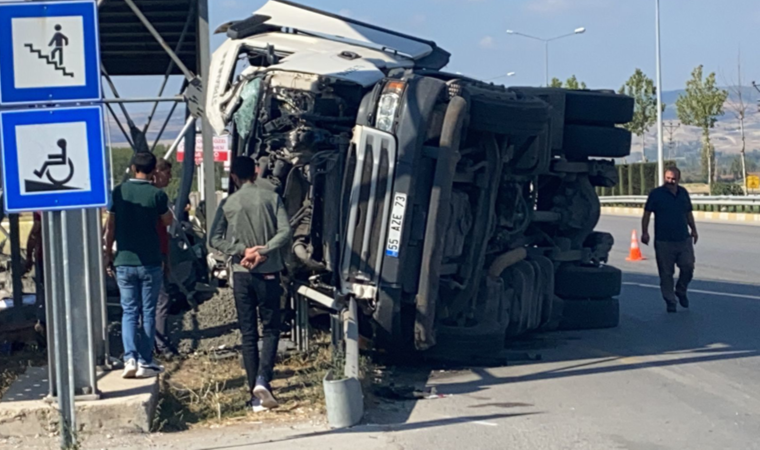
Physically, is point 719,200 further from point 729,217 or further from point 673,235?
point 673,235

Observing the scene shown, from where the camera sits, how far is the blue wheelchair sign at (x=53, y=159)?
5551mm

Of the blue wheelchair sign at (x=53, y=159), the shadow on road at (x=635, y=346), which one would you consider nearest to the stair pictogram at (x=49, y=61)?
the blue wheelchair sign at (x=53, y=159)

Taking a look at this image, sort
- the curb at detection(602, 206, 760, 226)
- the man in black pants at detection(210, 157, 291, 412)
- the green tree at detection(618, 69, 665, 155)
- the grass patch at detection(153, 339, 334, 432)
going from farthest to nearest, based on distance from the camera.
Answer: the green tree at detection(618, 69, 665, 155) < the curb at detection(602, 206, 760, 226) < the man in black pants at detection(210, 157, 291, 412) < the grass patch at detection(153, 339, 334, 432)

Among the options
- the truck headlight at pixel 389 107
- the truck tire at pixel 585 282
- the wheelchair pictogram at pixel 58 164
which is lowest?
the truck tire at pixel 585 282

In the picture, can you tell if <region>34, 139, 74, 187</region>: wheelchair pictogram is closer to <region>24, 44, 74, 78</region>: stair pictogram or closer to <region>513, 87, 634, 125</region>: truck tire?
<region>24, 44, 74, 78</region>: stair pictogram

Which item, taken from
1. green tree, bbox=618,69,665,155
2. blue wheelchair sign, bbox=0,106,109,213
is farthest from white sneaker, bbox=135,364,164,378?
green tree, bbox=618,69,665,155

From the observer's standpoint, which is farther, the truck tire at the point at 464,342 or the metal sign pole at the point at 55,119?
the truck tire at the point at 464,342

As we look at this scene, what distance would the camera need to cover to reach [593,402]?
293 inches

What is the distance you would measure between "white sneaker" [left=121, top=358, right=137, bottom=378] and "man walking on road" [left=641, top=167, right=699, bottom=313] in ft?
23.2

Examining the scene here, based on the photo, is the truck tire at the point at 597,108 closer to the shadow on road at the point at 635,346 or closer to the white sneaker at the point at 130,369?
the shadow on road at the point at 635,346

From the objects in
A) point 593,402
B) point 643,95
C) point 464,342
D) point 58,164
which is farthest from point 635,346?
point 643,95

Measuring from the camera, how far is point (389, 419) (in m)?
6.93

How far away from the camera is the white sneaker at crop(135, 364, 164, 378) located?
719 cm

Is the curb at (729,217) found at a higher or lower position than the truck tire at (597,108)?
lower
